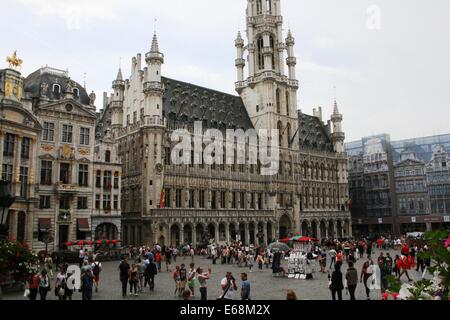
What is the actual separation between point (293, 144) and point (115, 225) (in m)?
40.6

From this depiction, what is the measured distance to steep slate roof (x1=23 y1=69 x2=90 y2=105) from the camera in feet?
145

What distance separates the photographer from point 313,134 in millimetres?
88438

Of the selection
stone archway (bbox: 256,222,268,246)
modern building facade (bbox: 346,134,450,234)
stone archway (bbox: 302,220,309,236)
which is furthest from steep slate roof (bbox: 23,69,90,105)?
modern building facade (bbox: 346,134,450,234)

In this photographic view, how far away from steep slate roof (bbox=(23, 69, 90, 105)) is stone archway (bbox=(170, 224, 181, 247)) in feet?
68.4

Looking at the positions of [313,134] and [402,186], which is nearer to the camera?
[402,186]

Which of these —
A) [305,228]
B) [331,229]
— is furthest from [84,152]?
[331,229]

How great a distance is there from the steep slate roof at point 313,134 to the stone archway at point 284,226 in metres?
16.4

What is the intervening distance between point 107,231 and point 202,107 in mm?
27634

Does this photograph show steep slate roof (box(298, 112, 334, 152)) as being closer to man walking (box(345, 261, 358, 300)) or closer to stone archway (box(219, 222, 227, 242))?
stone archway (box(219, 222, 227, 242))

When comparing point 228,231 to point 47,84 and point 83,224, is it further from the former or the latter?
point 47,84

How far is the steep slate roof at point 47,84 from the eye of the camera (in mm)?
44250

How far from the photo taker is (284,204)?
72250 millimetres
